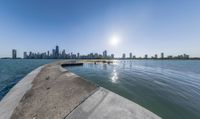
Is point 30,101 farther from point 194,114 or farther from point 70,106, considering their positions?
point 194,114

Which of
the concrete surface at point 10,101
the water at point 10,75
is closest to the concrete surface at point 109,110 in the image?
the concrete surface at point 10,101

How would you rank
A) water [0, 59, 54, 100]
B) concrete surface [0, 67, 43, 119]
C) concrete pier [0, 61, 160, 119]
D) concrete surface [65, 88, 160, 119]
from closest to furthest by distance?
concrete surface [65, 88, 160, 119] < concrete pier [0, 61, 160, 119] < concrete surface [0, 67, 43, 119] < water [0, 59, 54, 100]

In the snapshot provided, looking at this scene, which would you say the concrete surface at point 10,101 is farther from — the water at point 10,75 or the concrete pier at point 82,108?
the water at point 10,75

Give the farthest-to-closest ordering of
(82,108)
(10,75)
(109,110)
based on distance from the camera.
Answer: (10,75)
(82,108)
(109,110)

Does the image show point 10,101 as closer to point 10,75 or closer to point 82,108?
point 82,108

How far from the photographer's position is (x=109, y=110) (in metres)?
5.47

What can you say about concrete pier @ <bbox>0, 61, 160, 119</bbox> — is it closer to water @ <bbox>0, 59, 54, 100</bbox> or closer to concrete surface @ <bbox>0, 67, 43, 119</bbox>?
concrete surface @ <bbox>0, 67, 43, 119</bbox>

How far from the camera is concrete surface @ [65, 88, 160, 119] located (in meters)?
5.13

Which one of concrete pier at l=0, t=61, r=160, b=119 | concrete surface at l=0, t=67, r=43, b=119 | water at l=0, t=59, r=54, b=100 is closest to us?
concrete pier at l=0, t=61, r=160, b=119

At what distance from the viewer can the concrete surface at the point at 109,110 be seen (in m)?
5.13

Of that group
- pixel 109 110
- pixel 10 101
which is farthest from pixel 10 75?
pixel 109 110

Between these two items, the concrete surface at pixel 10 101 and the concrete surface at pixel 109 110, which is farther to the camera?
the concrete surface at pixel 10 101

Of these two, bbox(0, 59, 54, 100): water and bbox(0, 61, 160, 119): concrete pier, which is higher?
bbox(0, 61, 160, 119): concrete pier

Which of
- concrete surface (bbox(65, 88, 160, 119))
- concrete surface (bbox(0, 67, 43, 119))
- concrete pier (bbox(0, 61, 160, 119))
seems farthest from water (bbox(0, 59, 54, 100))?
concrete surface (bbox(65, 88, 160, 119))
